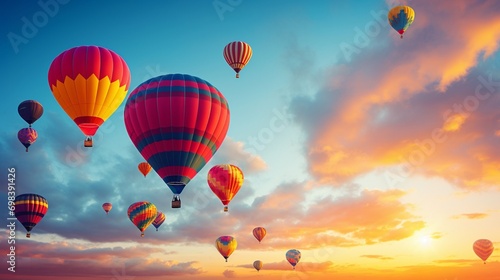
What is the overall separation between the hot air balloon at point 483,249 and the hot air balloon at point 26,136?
62.4 meters

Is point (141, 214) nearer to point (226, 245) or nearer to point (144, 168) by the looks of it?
point (144, 168)

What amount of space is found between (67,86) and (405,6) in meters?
34.3

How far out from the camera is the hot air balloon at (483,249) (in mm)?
67250

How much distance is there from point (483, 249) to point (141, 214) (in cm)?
4921

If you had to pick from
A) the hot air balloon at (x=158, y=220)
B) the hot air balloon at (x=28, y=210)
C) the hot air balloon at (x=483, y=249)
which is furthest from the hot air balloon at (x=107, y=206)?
the hot air balloon at (x=483, y=249)

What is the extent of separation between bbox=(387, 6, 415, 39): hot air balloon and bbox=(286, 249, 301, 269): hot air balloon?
3996cm

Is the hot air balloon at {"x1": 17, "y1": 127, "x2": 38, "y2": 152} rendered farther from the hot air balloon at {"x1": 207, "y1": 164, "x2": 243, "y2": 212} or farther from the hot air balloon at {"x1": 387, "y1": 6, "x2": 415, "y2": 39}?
the hot air balloon at {"x1": 387, "y1": 6, "x2": 415, "y2": 39}

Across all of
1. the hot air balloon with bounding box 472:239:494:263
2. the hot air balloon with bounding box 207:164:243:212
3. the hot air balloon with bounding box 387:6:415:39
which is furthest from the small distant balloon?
the hot air balloon with bounding box 472:239:494:263

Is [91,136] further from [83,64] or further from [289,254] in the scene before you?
[289,254]

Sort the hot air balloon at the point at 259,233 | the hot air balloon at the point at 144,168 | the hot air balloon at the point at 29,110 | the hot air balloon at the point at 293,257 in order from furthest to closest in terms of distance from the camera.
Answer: the hot air balloon at the point at 293,257 < the hot air balloon at the point at 259,233 < the hot air balloon at the point at 144,168 < the hot air balloon at the point at 29,110

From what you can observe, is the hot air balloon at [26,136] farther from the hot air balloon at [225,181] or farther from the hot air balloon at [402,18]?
the hot air balloon at [402,18]

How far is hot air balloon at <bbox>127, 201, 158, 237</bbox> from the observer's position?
183ft

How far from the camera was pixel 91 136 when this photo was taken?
34500 mm

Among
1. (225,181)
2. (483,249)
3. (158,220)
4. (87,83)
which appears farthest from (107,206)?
(483,249)
